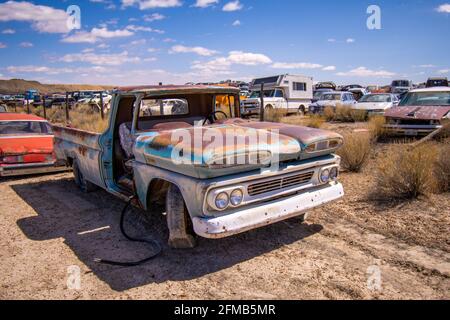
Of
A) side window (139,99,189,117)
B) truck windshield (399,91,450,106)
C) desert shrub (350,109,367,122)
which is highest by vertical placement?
truck windshield (399,91,450,106)

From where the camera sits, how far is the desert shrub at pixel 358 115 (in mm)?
16648

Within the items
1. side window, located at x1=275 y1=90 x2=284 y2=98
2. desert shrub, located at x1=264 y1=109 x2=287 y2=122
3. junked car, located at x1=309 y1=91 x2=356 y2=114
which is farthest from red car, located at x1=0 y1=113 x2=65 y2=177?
side window, located at x1=275 y1=90 x2=284 y2=98

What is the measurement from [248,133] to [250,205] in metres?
0.85

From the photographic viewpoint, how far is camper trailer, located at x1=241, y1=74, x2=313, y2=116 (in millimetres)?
21078

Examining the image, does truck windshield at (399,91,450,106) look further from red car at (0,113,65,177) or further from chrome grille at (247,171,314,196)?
red car at (0,113,65,177)

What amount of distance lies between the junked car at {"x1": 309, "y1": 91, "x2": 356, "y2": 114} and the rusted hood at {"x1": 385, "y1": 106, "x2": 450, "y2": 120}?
8.42m

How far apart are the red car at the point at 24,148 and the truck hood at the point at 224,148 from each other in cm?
431

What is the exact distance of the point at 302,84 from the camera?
23.5 metres

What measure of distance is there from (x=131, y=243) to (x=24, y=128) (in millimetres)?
5651

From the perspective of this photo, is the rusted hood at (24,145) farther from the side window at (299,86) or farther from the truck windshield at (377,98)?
the side window at (299,86)

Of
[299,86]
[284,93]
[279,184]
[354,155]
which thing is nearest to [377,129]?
[354,155]

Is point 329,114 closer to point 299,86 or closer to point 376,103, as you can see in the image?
point 376,103

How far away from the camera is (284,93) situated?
71.8 ft

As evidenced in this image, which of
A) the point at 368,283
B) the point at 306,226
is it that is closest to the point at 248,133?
the point at 306,226
